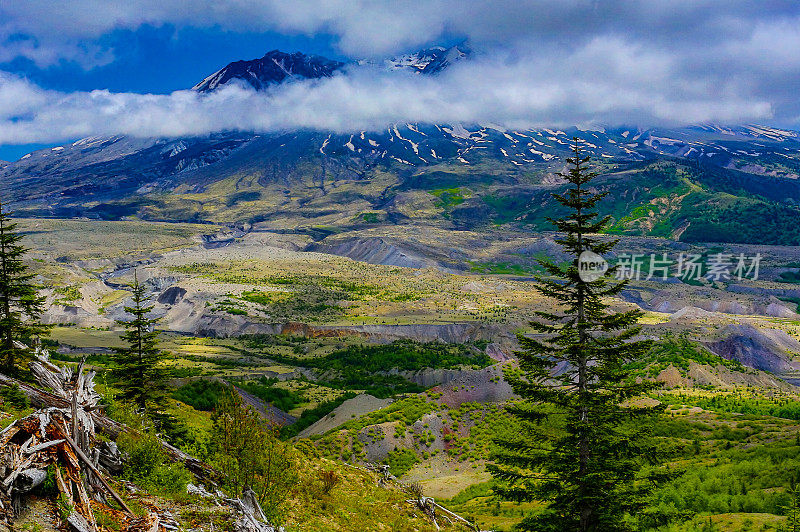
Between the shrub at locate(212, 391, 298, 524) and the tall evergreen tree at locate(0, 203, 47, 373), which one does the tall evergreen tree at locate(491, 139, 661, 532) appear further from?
the tall evergreen tree at locate(0, 203, 47, 373)

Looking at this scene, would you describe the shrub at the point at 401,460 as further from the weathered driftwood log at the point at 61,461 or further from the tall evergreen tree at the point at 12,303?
the weathered driftwood log at the point at 61,461

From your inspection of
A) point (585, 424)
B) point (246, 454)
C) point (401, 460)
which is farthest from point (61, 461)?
point (401, 460)

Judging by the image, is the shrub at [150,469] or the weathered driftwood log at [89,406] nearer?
the weathered driftwood log at [89,406]

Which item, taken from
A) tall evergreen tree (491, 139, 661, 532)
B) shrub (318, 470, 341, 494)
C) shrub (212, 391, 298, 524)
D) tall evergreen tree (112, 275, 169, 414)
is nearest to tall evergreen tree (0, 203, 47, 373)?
tall evergreen tree (112, 275, 169, 414)

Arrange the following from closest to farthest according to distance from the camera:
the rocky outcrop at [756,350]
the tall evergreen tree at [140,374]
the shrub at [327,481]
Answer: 1. the shrub at [327,481]
2. the tall evergreen tree at [140,374]
3. the rocky outcrop at [756,350]

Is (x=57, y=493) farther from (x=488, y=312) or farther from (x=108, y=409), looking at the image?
(x=488, y=312)

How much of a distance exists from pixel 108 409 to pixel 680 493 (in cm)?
2154

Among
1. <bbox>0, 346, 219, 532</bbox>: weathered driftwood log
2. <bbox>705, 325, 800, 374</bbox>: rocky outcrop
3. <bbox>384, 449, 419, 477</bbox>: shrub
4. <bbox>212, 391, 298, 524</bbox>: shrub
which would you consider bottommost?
<bbox>705, 325, 800, 374</bbox>: rocky outcrop

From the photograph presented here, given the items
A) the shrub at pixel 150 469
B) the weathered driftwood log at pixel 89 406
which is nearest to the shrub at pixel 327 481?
the weathered driftwood log at pixel 89 406

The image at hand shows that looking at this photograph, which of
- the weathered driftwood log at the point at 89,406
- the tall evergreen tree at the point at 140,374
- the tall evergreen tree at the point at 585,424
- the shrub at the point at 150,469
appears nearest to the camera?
the weathered driftwood log at the point at 89,406

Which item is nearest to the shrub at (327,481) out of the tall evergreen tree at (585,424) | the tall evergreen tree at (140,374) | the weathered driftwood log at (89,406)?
the weathered driftwood log at (89,406)

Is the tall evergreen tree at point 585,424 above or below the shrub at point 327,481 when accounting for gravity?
above

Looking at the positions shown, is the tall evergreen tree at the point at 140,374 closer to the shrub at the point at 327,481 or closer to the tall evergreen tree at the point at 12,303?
the tall evergreen tree at the point at 12,303

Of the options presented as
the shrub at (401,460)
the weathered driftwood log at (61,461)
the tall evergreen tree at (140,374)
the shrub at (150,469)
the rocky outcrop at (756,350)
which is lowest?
the rocky outcrop at (756,350)
